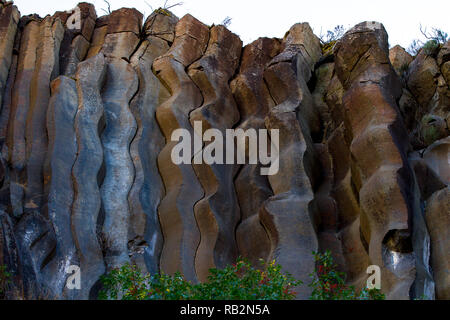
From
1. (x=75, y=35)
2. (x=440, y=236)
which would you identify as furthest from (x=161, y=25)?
(x=440, y=236)

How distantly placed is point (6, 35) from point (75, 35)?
1.79 m

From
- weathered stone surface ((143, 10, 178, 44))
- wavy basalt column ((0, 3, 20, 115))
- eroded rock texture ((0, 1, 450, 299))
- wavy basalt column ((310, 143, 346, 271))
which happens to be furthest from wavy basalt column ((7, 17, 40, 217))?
wavy basalt column ((310, 143, 346, 271))

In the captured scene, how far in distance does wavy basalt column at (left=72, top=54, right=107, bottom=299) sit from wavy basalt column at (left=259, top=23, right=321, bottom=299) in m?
3.41

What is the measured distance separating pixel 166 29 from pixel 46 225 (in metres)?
7.50

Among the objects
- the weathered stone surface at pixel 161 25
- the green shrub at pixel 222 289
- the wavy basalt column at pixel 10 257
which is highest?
the weathered stone surface at pixel 161 25

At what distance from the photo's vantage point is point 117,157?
1662cm

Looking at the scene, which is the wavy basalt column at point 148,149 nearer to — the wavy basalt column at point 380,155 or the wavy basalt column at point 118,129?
the wavy basalt column at point 118,129

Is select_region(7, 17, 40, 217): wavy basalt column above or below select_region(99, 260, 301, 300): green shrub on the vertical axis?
above

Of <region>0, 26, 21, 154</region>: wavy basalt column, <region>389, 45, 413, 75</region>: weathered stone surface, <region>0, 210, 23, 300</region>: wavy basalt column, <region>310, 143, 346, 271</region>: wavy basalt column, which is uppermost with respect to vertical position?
<region>389, 45, 413, 75</region>: weathered stone surface

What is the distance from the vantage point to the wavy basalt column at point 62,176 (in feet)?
46.1

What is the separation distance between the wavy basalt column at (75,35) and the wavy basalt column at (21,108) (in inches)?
28.4

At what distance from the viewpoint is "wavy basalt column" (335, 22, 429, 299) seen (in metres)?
14.0

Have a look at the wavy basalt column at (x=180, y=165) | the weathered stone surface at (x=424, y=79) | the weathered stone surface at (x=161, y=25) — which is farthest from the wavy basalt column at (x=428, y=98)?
the weathered stone surface at (x=161, y=25)

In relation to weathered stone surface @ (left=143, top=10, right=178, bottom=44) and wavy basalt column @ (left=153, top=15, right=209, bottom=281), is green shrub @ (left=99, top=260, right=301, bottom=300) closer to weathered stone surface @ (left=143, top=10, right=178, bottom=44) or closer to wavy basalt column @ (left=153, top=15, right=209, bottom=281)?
wavy basalt column @ (left=153, top=15, right=209, bottom=281)
